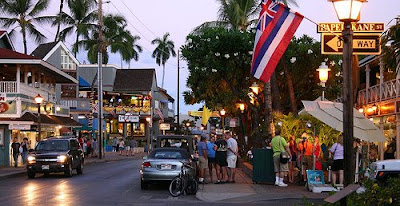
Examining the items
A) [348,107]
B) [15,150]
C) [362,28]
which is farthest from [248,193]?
[15,150]

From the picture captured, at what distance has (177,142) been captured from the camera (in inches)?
994

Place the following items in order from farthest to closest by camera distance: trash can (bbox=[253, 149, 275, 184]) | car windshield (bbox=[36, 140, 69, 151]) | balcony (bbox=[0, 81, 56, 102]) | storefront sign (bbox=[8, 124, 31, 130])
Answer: balcony (bbox=[0, 81, 56, 102]), storefront sign (bbox=[8, 124, 31, 130]), car windshield (bbox=[36, 140, 69, 151]), trash can (bbox=[253, 149, 275, 184])

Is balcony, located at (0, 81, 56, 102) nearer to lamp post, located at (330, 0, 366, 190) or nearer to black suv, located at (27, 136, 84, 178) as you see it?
black suv, located at (27, 136, 84, 178)

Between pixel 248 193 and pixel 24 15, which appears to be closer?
pixel 248 193

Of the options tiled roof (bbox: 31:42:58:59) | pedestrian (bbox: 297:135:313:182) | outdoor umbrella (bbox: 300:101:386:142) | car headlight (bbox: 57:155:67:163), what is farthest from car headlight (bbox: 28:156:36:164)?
tiled roof (bbox: 31:42:58:59)

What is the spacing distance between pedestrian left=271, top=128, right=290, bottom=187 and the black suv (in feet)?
34.6

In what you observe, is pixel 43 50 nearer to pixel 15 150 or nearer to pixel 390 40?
pixel 15 150

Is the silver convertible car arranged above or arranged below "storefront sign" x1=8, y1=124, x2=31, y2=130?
below

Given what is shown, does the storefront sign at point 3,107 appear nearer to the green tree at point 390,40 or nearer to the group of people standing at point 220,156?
the group of people standing at point 220,156

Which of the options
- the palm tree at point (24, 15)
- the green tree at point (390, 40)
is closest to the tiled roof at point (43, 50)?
the palm tree at point (24, 15)

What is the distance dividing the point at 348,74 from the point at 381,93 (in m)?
21.7

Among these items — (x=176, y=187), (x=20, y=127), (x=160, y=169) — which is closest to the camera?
(x=176, y=187)

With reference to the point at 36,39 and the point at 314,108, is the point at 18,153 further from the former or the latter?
the point at 36,39

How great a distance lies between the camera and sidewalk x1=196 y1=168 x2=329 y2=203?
16.2 meters
